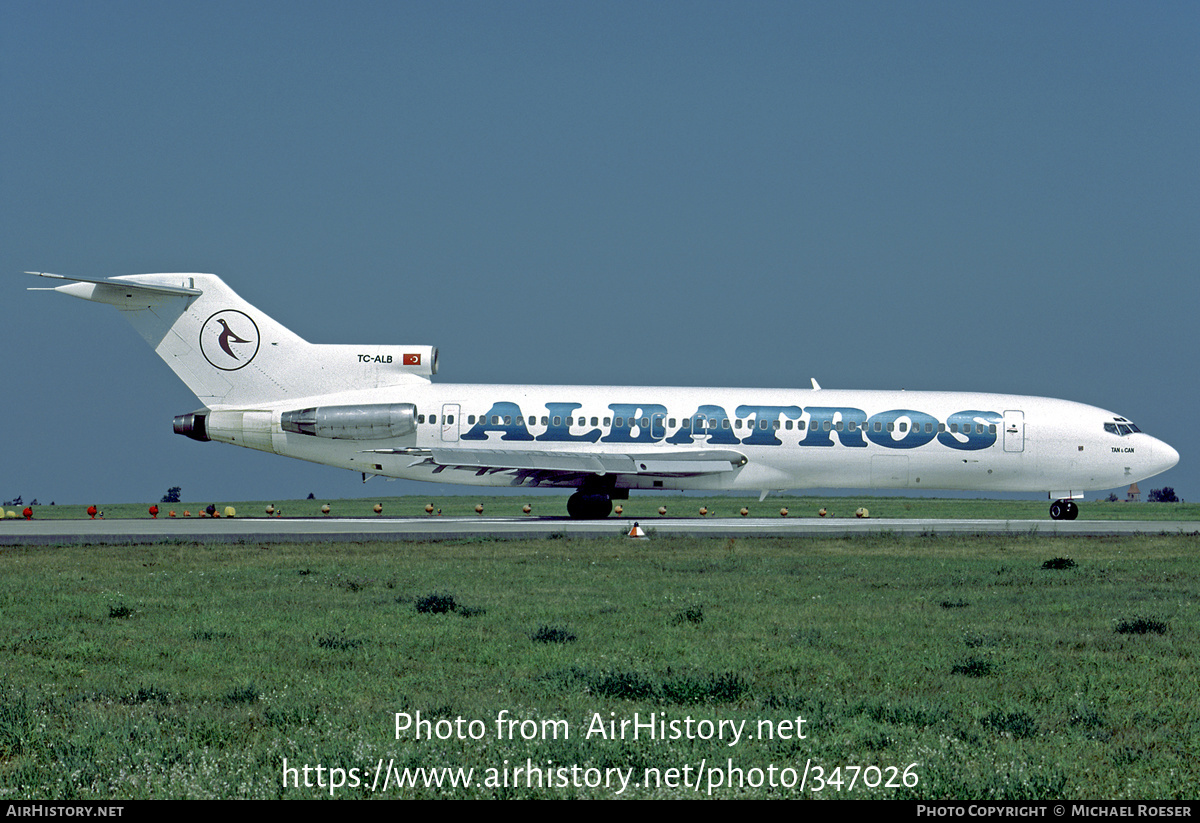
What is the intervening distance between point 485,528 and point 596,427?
21.2ft

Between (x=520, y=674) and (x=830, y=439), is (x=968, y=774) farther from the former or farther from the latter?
(x=830, y=439)

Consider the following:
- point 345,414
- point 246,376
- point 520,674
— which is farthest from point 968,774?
point 246,376

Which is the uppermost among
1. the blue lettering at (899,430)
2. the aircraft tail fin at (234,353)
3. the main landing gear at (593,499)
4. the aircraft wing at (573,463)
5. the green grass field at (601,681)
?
the aircraft tail fin at (234,353)

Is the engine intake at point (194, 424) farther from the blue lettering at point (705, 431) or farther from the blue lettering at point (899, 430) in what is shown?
the blue lettering at point (899, 430)

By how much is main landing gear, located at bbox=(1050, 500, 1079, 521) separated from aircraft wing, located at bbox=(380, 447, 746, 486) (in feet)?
35.3

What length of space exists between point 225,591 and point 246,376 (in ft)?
70.8

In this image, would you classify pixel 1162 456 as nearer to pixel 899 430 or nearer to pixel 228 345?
pixel 899 430

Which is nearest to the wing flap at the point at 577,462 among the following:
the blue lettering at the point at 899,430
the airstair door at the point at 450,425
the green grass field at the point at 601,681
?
the airstair door at the point at 450,425

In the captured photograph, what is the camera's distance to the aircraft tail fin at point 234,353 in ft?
123

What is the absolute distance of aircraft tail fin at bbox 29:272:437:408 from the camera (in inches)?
1481

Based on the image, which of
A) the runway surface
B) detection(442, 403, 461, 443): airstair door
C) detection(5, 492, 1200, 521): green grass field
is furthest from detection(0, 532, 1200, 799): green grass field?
detection(5, 492, 1200, 521): green grass field

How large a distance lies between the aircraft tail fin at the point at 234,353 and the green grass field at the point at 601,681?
17.8m

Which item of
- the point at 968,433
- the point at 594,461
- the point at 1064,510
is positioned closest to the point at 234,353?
the point at 594,461

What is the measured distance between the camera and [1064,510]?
37406mm
